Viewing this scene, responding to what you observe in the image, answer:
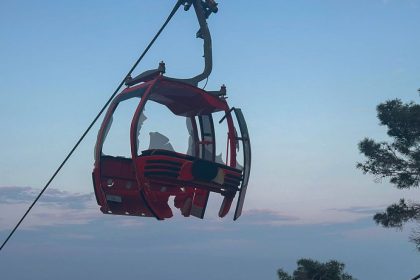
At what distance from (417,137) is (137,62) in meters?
14.0

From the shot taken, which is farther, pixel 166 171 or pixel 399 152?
pixel 399 152

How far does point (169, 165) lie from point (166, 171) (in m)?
Result: 0.15

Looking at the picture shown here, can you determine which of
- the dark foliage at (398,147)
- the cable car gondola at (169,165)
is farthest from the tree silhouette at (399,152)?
the cable car gondola at (169,165)

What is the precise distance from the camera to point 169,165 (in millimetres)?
11688

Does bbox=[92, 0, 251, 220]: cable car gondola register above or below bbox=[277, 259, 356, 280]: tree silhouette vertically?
above

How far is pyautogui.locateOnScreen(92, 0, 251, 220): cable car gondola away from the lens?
11.8 metres

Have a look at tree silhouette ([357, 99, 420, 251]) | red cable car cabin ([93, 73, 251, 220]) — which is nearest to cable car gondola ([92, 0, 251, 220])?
red cable car cabin ([93, 73, 251, 220])

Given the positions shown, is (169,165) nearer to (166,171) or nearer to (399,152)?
(166,171)

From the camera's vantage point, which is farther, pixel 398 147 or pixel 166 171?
pixel 398 147

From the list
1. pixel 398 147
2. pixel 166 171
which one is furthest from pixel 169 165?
pixel 398 147

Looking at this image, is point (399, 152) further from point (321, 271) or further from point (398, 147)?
point (321, 271)

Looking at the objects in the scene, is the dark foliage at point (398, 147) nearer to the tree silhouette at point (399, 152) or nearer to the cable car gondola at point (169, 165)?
the tree silhouette at point (399, 152)

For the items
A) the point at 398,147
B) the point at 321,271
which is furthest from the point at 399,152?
the point at 321,271

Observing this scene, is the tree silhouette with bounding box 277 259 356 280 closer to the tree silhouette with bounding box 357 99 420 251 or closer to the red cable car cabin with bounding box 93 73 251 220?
the tree silhouette with bounding box 357 99 420 251
